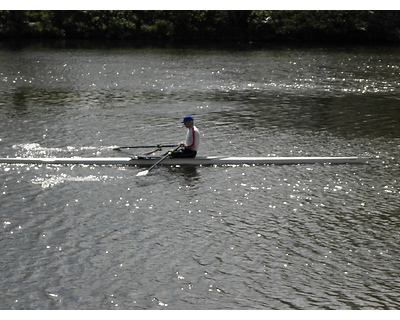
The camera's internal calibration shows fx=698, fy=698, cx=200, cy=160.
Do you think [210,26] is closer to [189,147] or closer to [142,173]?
[189,147]

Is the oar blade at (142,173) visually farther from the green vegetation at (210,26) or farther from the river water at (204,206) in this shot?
the green vegetation at (210,26)

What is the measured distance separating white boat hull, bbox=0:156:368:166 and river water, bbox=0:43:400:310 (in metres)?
0.39

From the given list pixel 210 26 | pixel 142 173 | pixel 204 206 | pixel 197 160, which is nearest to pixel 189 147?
pixel 197 160

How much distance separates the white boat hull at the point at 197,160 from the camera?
94.0ft

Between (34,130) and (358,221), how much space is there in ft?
61.7

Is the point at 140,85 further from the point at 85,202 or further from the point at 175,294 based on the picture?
the point at 175,294

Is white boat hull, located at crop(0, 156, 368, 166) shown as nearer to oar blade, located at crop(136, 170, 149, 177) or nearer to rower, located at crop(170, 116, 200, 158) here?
rower, located at crop(170, 116, 200, 158)

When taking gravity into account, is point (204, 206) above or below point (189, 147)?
below

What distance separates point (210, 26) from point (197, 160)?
55.2 m

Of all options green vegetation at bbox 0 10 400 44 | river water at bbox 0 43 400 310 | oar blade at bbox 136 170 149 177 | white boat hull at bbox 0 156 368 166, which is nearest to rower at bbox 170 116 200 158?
white boat hull at bbox 0 156 368 166

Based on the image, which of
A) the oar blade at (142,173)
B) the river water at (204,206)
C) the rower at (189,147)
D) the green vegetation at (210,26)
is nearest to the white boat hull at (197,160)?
the rower at (189,147)

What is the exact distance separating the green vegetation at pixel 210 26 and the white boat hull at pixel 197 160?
52414 mm

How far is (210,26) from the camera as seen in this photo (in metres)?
81.7

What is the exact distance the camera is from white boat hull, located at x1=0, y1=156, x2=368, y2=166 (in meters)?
28.7
